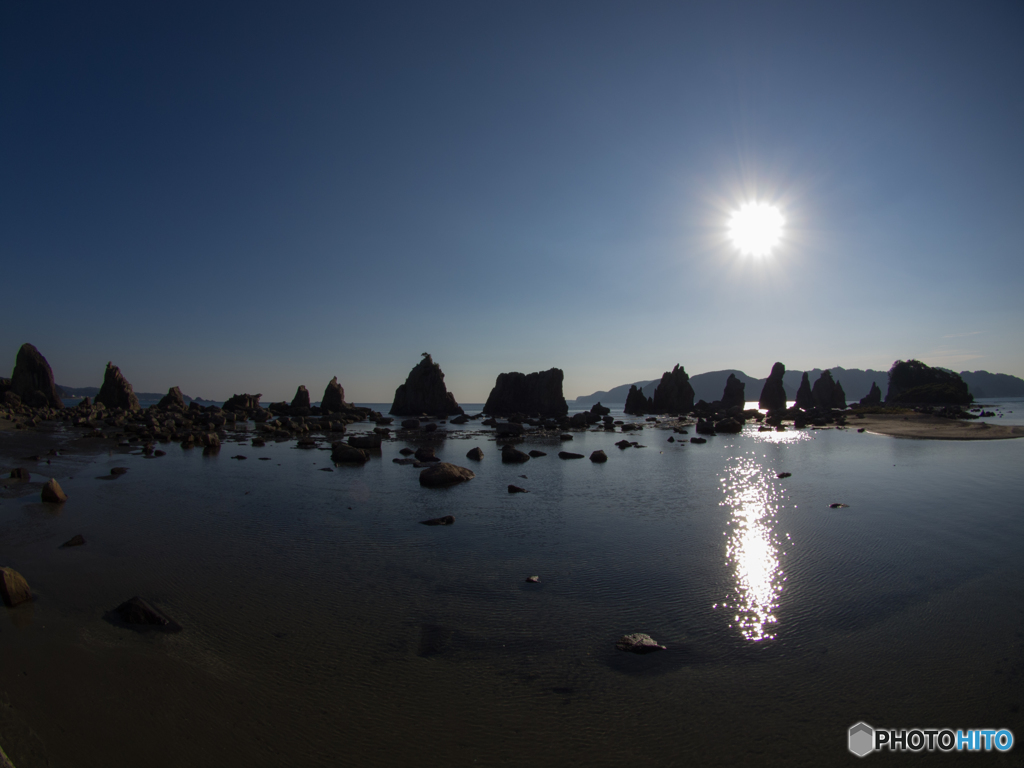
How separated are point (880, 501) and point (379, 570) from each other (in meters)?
18.7

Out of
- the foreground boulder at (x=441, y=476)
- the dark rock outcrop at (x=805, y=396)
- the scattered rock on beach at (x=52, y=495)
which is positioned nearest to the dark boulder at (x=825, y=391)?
the dark rock outcrop at (x=805, y=396)

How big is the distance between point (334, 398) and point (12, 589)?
3622 inches

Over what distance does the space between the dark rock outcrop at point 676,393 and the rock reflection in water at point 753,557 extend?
111677 millimetres

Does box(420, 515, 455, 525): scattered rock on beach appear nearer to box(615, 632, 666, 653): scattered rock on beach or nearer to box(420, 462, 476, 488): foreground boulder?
box(420, 462, 476, 488): foreground boulder

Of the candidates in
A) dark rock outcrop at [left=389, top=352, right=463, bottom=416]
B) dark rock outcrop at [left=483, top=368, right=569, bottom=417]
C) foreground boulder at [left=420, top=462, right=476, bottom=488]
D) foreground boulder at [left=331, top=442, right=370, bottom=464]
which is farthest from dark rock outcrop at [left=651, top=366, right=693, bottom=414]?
foreground boulder at [left=420, top=462, right=476, bottom=488]

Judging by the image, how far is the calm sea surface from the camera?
5.21 metres

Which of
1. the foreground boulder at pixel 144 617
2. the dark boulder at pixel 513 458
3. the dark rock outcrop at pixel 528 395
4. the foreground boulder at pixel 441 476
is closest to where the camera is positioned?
the foreground boulder at pixel 144 617

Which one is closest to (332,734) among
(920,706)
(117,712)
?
(117,712)

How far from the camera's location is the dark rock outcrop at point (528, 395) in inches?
4422

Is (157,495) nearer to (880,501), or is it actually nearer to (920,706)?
(920,706)

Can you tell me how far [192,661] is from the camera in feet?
22.0

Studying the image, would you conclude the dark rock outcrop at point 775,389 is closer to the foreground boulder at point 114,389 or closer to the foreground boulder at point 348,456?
the foreground boulder at point 348,456

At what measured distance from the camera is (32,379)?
268 feet

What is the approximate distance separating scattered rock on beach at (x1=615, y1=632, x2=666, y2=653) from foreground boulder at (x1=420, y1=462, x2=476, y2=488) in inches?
569
